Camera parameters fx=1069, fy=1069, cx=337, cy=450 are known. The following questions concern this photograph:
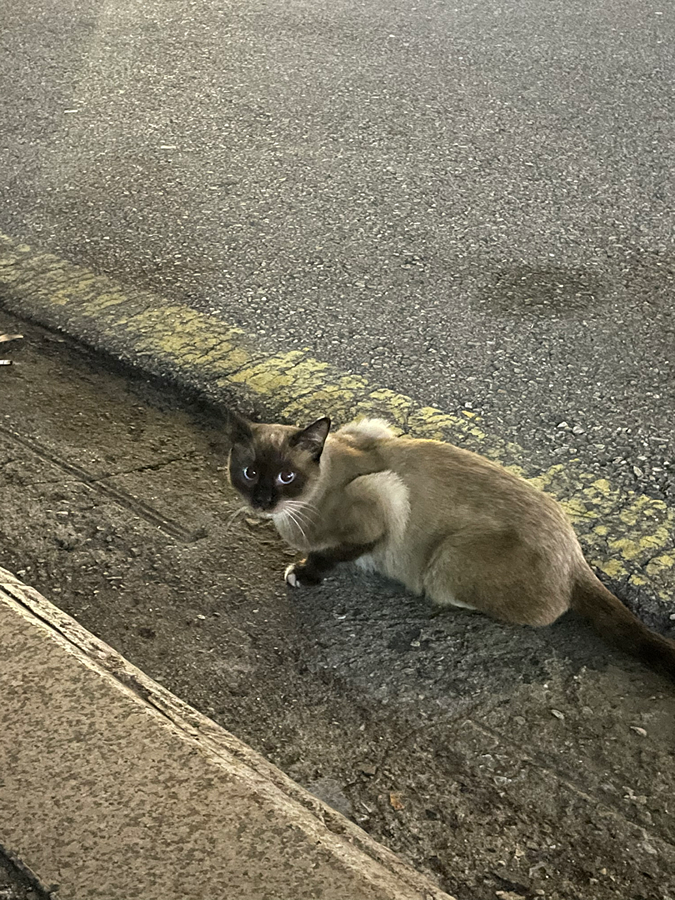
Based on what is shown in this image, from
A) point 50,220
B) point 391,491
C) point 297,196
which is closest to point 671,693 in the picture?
point 391,491

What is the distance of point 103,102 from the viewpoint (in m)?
6.63

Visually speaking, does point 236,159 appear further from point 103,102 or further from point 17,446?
point 17,446

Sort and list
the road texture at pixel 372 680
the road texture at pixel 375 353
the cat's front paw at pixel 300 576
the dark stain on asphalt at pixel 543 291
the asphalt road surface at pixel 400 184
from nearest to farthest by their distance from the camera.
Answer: the road texture at pixel 372 680 → the road texture at pixel 375 353 → the cat's front paw at pixel 300 576 → the asphalt road surface at pixel 400 184 → the dark stain on asphalt at pixel 543 291

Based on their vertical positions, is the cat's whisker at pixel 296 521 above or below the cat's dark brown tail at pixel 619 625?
below

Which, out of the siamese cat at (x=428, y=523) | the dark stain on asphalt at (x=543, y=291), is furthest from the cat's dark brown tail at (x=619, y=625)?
the dark stain on asphalt at (x=543, y=291)

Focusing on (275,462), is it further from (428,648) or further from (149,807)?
(149,807)

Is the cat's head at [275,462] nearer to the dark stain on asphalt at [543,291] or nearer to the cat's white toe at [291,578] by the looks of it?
the cat's white toe at [291,578]


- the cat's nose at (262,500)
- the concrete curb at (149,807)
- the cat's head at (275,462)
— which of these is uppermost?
the cat's head at (275,462)

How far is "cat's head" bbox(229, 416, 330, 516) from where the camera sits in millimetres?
2910

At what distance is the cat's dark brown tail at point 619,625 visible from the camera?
8.59 ft

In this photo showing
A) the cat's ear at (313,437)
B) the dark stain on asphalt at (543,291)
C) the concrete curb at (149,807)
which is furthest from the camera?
the dark stain on asphalt at (543,291)

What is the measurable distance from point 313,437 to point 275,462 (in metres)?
0.12

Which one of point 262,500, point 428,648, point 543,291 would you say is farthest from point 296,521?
point 543,291

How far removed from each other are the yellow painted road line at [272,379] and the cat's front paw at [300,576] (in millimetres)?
768
